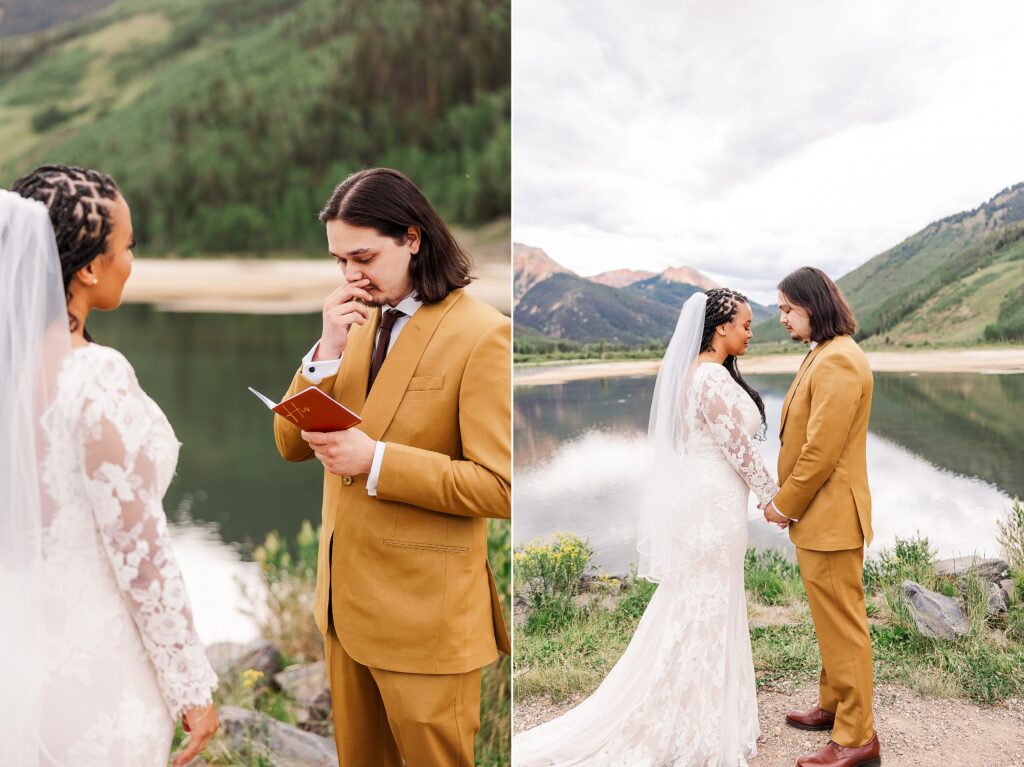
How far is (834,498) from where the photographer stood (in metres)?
2.56

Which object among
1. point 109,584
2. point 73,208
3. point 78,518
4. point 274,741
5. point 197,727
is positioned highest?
point 73,208

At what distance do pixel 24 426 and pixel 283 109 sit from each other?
2250 millimetres

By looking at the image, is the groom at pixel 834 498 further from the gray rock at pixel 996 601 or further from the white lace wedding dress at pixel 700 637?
the gray rock at pixel 996 601

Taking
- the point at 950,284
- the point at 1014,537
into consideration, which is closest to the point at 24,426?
the point at 950,284

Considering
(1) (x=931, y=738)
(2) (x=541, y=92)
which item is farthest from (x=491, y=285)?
(1) (x=931, y=738)

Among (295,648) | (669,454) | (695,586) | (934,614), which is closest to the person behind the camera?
(695,586)

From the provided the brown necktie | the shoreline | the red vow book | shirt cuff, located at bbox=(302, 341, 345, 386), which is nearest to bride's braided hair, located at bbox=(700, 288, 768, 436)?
the shoreline

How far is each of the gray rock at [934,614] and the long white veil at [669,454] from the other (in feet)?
4.15

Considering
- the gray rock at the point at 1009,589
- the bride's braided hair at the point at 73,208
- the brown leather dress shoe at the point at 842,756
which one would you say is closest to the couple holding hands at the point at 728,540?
the brown leather dress shoe at the point at 842,756

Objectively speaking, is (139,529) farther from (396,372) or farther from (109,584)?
(396,372)

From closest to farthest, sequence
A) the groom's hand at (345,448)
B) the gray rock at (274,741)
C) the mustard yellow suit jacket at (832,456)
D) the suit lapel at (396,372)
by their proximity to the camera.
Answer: the groom's hand at (345,448)
the suit lapel at (396,372)
the mustard yellow suit jacket at (832,456)
the gray rock at (274,741)

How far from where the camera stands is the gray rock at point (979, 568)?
11.4 ft

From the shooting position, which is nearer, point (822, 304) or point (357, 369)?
point (357, 369)

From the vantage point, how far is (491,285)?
3.15 meters
